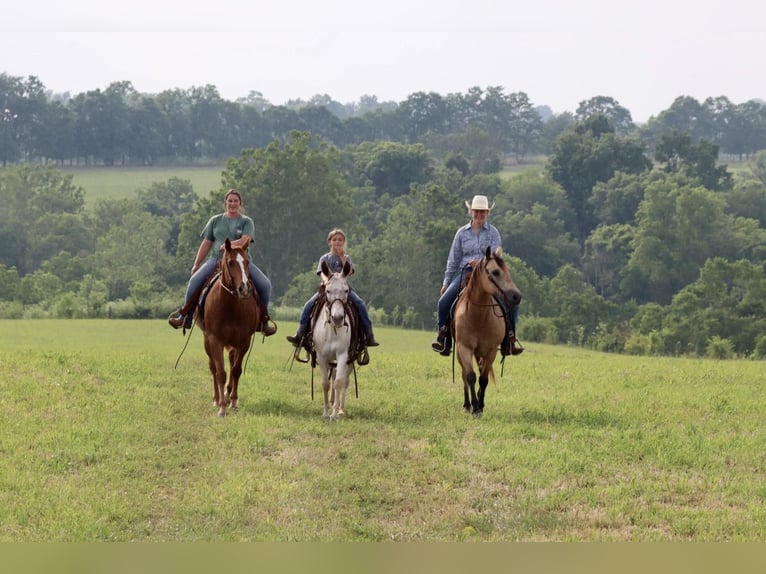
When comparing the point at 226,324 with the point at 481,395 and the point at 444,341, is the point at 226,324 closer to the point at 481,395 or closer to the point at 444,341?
the point at 444,341

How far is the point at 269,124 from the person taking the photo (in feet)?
548

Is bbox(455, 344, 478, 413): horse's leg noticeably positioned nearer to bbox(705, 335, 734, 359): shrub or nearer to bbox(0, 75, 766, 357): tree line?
bbox(0, 75, 766, 357): tree line

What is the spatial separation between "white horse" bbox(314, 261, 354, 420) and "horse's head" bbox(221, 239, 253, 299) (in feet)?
3.53

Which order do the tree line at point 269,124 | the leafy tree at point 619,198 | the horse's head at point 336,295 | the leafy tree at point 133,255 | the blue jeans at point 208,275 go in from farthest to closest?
1. the tree line at point 269,124
2. the leafy tree at point 619,198
3. the leafy tree at point 133,255
4. the blue jeans at point 208,275
5. the horse's head at point 336,295

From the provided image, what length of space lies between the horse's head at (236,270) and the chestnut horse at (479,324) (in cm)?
299

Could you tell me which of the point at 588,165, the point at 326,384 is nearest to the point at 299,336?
the point at 326,384

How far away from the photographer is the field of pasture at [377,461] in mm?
8992

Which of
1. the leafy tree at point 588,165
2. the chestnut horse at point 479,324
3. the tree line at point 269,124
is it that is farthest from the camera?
the tree line at point 269,124

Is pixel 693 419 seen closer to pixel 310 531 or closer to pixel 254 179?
pixel 310 531

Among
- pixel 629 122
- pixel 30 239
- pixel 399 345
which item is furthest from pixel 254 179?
pixel 629 122

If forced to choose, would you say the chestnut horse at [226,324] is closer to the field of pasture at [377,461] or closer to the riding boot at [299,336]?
the field of pasture at [377,461]

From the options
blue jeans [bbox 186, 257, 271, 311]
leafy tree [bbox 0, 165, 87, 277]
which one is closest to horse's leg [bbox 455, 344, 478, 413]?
blue jeans [bbox 186, 257, 271, 311]

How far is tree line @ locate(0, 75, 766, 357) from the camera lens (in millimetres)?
68062

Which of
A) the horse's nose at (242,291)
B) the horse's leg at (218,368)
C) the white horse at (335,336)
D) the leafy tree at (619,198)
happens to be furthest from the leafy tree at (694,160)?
the horse's nose at (242,291)
